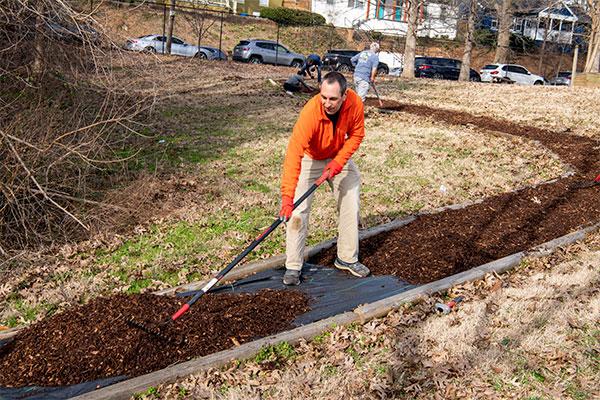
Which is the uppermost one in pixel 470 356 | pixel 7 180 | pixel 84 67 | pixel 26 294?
pixel 84 67

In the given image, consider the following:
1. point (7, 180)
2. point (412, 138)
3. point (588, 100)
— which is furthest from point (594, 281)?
point (588, 100)

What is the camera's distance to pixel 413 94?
2162cm

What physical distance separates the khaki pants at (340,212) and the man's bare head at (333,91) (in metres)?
0.74

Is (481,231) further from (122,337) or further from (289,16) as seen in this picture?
(289,16)

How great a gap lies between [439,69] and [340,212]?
106 ft

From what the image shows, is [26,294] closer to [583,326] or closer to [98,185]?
[98,185]

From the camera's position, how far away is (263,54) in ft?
108

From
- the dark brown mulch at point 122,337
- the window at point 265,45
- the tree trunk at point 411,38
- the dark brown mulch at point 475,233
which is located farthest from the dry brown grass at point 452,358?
the window at point 265,45

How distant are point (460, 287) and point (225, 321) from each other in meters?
2.27

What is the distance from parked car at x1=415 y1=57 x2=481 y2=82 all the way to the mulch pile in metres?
26.5

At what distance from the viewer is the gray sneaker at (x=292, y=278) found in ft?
18.8

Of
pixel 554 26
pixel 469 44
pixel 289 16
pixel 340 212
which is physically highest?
pixel 554 26

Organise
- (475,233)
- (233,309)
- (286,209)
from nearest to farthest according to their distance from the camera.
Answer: (233,309) < (286,209) < (475,233)

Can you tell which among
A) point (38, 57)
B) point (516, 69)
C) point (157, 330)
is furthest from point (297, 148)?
point (516, 69)
